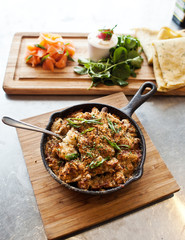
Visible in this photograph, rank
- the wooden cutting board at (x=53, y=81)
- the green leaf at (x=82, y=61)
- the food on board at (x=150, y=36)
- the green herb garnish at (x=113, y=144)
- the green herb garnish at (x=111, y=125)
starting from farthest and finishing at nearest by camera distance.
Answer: the food on board at (x=150, y=36)
the green leaf at (x=82, y=61)
the wooden cutting board at (x=53, y=81)
the green herb garnish at (x=111, y=125)
the green herb garnish at (x=113, y=144)

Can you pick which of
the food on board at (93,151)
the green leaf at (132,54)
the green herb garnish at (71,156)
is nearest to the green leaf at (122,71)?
the green leaf at (132,54)

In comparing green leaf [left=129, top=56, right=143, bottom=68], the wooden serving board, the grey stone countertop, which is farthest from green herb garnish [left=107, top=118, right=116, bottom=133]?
green leaf [left=129, top=56, right=143, bottom=68]

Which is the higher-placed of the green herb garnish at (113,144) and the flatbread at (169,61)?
the flatbread at (169,61)

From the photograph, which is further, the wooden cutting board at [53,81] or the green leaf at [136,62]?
the green leaf at [136,62]

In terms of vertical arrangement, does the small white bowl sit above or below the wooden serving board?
above

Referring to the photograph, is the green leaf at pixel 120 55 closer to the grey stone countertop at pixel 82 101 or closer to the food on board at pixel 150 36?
the food on board at pixel 150 36

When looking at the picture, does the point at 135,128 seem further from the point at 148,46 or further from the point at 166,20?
the point at 166,20

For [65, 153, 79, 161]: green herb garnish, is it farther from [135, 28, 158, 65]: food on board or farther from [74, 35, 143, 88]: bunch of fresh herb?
[135, 28, 158, 65]: food on board
